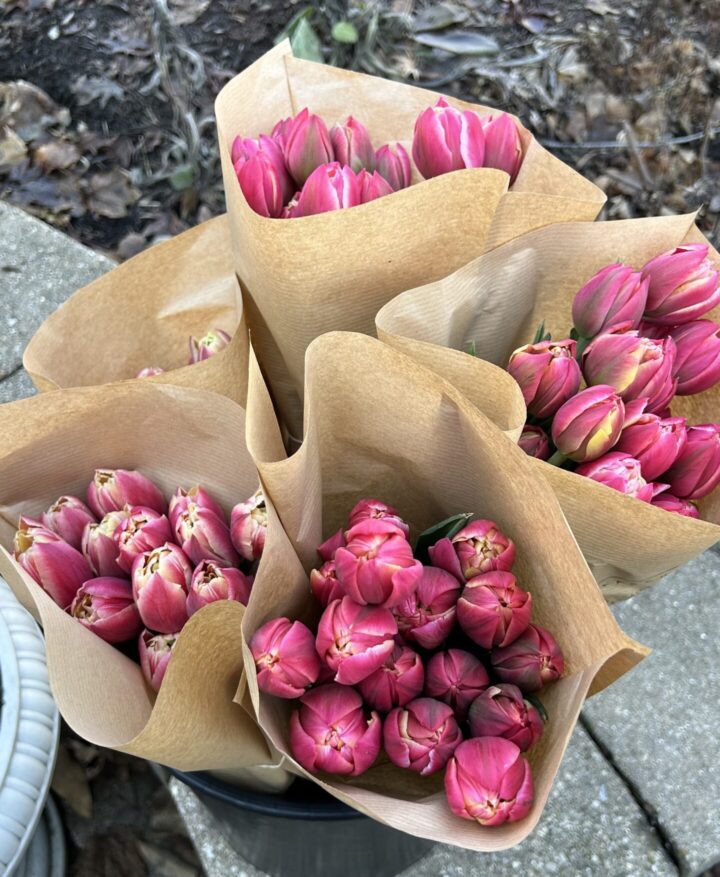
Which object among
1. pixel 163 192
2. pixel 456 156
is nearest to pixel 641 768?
pixel 456 156

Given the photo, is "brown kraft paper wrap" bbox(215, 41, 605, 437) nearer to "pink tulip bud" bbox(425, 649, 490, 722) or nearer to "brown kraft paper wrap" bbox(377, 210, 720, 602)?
"brown kraft paper wrap" bbox(377, 210, 720, 602)

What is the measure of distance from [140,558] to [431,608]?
0.51ft

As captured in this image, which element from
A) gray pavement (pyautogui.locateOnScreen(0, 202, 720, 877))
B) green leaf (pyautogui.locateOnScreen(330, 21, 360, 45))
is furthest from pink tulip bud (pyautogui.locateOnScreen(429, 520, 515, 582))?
green leaf (pyautogui.locateOnScreen(330, 21, 360, 45))

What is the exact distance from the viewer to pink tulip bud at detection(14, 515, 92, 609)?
1.53ft

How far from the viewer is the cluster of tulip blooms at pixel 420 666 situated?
1.34 ft

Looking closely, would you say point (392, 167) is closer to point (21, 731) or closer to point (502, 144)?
point (502, 144)

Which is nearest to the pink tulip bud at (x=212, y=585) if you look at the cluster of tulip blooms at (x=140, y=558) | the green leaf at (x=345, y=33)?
the cluster of tulip blooms at (x=140, y=558)

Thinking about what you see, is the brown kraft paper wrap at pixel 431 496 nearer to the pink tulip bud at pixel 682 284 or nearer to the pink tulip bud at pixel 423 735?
the pink tulip bud at pixel 423 735

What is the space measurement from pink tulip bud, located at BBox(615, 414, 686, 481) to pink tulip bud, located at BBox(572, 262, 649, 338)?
0.06m

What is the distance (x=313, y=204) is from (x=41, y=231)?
3.02ft

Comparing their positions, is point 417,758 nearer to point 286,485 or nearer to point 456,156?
point 286,485

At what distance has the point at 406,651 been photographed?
44 cm

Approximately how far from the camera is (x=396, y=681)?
0.43 metres

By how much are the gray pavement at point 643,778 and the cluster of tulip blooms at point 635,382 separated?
470 millimetres
